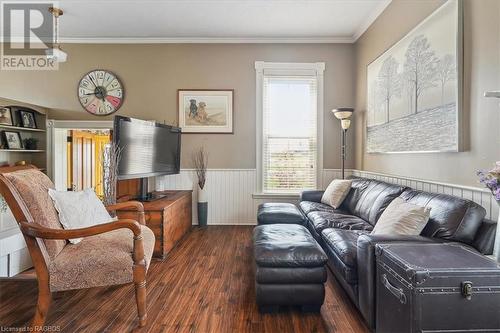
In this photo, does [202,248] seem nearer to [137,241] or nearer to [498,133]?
[137,241]

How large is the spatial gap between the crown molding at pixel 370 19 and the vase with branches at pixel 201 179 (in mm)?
2986

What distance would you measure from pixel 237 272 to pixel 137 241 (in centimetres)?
123

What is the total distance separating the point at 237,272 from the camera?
2775mm

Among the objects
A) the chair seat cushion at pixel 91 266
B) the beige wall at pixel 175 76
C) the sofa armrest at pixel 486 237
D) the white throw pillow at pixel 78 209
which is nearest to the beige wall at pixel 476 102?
the sofa armrest at pixel 486 237

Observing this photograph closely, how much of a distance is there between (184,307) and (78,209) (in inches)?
43.0

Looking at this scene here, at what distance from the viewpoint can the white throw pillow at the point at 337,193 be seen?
→ 3.59 m

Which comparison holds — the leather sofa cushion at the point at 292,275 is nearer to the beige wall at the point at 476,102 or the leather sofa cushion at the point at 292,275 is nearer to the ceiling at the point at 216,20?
the beige wall at the point at 476,102

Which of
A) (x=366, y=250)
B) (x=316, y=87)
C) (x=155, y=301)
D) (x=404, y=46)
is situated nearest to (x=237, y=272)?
(x=155, y=301)

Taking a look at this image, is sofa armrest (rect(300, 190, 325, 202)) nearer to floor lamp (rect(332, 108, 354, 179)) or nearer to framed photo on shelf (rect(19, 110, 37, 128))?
floor lamp (rect(332, 108, 354, 179))

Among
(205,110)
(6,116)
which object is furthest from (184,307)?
(6,116)

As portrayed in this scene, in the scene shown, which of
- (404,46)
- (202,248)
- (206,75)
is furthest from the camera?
(206,75)

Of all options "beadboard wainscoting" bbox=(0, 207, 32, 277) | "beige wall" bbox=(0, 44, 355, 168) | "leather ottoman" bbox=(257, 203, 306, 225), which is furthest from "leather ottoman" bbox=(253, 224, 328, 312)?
"beige wall" bbox=(0, 44, 355, 168)

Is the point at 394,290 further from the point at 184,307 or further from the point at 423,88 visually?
the point at 423,88

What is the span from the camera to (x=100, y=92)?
4.57 meters
